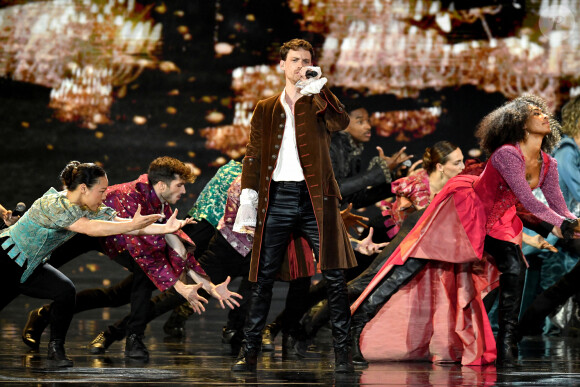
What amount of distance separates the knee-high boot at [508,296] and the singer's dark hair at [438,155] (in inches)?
31.8

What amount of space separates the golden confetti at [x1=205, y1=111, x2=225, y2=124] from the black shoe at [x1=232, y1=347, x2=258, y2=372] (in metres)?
4.07

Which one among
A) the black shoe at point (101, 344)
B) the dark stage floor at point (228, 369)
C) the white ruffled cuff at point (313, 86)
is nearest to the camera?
the dark stage floor at point (228, 369)

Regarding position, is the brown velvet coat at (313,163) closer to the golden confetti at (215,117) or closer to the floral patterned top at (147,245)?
the floral patterned top at (147,245)

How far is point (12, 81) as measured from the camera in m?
7.42

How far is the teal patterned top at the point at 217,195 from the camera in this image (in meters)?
5.03

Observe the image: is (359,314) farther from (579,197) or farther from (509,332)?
(579,197)

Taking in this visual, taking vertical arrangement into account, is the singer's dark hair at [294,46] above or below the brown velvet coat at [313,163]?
above

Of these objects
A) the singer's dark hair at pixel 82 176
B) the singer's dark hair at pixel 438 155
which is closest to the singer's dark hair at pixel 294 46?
the singer's dark hair at pixel 82 176

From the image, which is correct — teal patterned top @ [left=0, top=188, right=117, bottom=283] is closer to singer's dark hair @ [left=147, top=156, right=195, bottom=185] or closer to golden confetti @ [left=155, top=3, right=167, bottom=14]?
singer's dark hair @ [left=147, top=156, right=195, bottom=185]

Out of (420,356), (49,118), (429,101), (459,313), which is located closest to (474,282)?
(459,313)

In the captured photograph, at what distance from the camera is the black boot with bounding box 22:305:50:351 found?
14.8ft

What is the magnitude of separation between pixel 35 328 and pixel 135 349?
0.73 m

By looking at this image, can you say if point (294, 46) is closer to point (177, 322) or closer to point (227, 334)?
point (227, 334)

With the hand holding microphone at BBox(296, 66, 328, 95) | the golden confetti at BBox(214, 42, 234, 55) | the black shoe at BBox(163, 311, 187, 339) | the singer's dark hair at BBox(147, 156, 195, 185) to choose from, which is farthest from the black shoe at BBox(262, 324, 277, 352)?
the golden confetti at BBox(214, 42, 234, 55)
